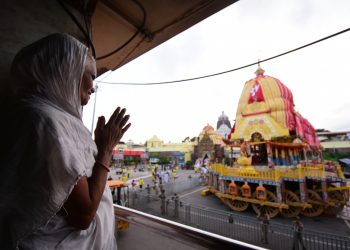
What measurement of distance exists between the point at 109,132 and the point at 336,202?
11761mm

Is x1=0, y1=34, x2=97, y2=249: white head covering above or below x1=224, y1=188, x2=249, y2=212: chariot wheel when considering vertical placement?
above

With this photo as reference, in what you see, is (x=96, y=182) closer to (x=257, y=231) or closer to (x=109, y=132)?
(x=109, y=132)

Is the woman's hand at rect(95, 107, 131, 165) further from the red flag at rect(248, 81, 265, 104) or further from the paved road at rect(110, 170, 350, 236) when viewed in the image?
the red flag at rect(248, 81, 265, 104)

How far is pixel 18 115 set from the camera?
0.66 metres

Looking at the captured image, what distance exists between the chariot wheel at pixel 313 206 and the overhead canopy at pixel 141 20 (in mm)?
10181

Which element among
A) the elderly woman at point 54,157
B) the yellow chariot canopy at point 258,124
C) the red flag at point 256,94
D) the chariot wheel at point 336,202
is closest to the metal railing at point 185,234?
the elderly woman at point 54,157

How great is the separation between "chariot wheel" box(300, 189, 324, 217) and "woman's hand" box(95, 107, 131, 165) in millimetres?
10636

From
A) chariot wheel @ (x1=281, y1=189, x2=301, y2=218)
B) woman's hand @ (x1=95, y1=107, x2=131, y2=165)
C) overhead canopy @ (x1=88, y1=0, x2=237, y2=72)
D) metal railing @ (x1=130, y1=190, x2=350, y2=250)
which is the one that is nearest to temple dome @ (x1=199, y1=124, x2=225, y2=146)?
chariot wheel @ (x1=281, y1=189, x2=301, y2=218)

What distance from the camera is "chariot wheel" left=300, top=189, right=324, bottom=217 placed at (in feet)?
27.9

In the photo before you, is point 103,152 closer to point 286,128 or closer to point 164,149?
point 286,128

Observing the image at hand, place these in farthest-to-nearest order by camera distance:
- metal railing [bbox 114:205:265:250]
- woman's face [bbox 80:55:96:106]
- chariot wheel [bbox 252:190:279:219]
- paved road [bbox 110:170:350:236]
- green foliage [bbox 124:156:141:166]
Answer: green foliage [bbox 124:156:141:166] → chariot wheel [bbox 252:190:279:219] → paved road [bbox 110:170:350:236] → metal railing [bbox 114:205:265:250] → woman's face [bbox 80:55:96:106]

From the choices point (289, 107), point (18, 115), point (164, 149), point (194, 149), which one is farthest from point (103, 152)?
point (164, 149)

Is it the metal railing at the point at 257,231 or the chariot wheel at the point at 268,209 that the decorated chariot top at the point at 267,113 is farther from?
the metal railing at the point at 257,231

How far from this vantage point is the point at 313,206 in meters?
8.78
